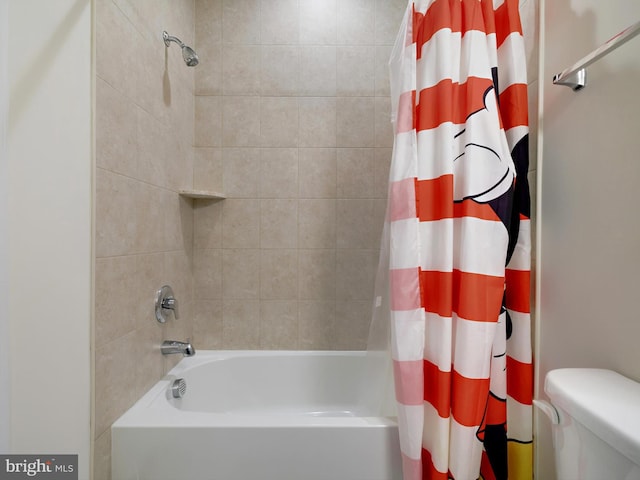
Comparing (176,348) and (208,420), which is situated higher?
(176,348)

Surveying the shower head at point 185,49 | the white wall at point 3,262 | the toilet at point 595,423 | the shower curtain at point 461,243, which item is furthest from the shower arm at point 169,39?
the toilet at point 595,423

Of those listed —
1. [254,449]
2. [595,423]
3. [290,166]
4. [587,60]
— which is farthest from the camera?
[290,166]

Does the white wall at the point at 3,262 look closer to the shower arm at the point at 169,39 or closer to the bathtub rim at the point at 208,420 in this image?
the bathtub rim at the point at 208,420

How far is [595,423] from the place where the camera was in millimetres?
510

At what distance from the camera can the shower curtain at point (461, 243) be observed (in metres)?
0.80

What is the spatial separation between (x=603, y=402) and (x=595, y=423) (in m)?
0.05

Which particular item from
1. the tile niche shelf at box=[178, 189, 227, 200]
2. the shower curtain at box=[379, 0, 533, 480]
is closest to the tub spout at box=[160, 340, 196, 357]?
the tile niche shelf at box=[178, 189, 227, 200]

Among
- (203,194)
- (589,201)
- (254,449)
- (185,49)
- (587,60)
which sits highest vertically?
(185,49)

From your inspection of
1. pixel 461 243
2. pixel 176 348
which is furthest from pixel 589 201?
pixel 176 348

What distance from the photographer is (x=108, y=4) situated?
0.90m

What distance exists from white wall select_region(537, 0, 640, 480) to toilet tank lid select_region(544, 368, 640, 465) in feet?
0.19

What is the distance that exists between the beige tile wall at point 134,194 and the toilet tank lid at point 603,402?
1.13 meters

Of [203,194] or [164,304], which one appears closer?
[164,304]

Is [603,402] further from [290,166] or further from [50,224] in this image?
[290,166]
